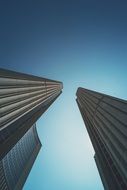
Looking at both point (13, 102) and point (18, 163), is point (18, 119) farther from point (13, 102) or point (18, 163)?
point (18, 163)

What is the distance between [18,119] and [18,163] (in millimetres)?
56859

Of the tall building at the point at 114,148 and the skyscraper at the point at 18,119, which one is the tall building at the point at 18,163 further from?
the tall building at the point at 114,148

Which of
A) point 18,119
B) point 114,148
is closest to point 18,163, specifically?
point 18,119

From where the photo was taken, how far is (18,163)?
123m

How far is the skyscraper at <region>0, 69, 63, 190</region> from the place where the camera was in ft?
188

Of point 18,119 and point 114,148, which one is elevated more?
point 114,148

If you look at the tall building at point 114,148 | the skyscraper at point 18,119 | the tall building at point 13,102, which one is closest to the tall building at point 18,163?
the skyscraper at point 18,119

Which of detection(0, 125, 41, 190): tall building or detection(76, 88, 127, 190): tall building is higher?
detection(76, 88, 127, 190): tall building

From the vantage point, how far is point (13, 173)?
11312 cm

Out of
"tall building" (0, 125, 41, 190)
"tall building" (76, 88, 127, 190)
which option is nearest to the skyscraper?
"tall building" (0, 125, 41, 190)

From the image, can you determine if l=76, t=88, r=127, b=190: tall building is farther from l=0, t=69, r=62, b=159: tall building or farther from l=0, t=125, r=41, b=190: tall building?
l=0, t=125, r=41, b=190: tall building

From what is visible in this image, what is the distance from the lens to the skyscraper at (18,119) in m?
57.4

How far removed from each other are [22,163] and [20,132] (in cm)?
5612

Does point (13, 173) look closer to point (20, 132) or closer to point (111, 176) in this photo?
point (20, 132)
